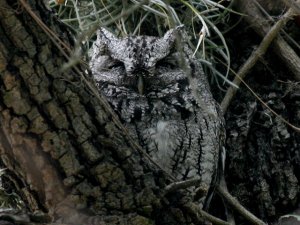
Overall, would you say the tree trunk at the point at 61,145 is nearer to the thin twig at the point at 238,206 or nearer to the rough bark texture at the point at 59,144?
the rough bark texture at the point at 59,144

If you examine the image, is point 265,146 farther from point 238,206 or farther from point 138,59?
point 138,59

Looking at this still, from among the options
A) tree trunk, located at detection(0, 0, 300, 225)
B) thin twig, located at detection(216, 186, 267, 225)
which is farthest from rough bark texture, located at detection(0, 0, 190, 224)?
thin twig, located at detection(216, 186, 267, 225)

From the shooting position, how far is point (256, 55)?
2416mm

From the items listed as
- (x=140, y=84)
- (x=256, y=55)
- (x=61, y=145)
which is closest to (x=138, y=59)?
(x=140, y=84)

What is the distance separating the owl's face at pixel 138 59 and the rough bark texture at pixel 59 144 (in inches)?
24.2

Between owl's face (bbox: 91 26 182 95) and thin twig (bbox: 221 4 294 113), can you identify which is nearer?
owl's face (bbox: 91 26 182 95)

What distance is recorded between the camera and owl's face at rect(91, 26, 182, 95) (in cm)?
208

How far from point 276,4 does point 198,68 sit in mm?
501

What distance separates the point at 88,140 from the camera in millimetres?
1396

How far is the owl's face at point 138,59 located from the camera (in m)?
2.08

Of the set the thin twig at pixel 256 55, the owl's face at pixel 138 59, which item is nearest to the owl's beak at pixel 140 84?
the owl's face at pixel 138 59

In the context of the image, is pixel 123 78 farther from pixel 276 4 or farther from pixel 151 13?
pixel 276 4

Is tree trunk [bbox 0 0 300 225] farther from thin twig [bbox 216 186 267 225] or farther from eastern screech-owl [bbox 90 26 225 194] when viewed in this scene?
thin twig [bbox 216 186 267 225]

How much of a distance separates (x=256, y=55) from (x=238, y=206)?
65 cm
